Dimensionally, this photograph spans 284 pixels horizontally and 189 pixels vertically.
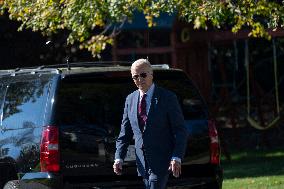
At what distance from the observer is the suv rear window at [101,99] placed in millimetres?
9281

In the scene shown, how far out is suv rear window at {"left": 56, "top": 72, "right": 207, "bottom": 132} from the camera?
9.28 metres

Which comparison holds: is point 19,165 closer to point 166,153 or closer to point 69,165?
point 69,165

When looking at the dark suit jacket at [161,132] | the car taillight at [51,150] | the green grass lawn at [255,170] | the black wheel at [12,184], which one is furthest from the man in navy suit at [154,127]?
the green grass lawn at [255,170]

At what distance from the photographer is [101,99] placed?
30.8 feet

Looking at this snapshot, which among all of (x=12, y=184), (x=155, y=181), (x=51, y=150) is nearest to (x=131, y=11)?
(x=12, y=184)

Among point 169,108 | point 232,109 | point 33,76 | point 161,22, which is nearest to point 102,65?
point 33,76

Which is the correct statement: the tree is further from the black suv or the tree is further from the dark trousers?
the dark trousers

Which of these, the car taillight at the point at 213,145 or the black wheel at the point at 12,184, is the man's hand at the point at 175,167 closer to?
the car taillight at the point at 213,145

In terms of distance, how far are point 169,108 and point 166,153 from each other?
0.41 meters

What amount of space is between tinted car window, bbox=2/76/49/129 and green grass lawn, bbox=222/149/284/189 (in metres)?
4.65

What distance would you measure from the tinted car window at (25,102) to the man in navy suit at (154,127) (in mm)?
1348

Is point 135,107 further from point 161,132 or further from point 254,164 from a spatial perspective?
point 254,164

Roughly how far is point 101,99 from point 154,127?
117cm

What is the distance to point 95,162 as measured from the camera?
9320mm
